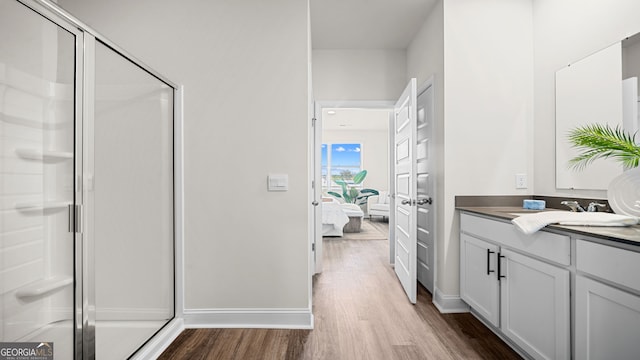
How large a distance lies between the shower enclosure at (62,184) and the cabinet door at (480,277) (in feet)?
7.41

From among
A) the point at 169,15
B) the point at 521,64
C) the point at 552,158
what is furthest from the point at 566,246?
the point at 169,15

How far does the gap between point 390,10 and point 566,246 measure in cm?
246

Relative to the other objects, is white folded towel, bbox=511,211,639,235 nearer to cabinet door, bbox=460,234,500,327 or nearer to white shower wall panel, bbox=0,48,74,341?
cabinet door, bbox=460,234,500,327

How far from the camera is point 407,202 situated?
2951 millimetres

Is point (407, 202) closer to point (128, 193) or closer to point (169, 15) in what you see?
point (128, 193)

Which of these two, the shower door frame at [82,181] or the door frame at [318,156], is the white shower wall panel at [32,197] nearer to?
the shower door frame at [82,181]

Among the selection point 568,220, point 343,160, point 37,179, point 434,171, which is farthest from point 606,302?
point 343,160

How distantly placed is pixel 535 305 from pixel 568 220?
19.9 inches

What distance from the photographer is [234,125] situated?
2.52 meters

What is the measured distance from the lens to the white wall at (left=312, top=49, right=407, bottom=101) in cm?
397

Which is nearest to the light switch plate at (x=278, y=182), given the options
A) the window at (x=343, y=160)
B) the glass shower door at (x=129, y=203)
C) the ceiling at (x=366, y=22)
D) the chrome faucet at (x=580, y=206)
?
the glass shower door at (x=129, y=203)

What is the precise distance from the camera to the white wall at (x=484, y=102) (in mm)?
2779

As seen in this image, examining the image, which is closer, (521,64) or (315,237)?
(521,64)

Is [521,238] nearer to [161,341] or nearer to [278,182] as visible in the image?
[278,182]
